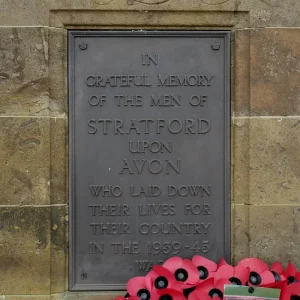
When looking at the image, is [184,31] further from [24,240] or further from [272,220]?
[24,240]

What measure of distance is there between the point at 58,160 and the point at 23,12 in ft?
4.12

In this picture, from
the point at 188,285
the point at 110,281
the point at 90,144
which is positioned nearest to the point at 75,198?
the point at 90,144

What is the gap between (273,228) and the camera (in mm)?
4207

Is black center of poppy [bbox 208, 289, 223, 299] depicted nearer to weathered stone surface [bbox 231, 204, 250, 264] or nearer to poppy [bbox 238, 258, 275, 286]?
poppy [bbox 238, 258, 275, 286]

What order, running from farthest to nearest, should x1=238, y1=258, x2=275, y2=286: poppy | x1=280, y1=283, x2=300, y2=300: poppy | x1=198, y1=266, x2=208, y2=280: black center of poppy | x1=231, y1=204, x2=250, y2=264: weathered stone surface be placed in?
x1=231, y1=204, x2=250, y2=264: weathered stone surface → x1=198, y1=266, x2=208, y2=280: black center of poppy → x1=238, y1=258, x2=275, y2=286: poppy → x1=280, y1=283, x2=300, y2=300: poppy

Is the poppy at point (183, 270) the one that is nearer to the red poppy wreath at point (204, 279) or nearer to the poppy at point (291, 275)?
the red poppy wreath at point (204, 279)

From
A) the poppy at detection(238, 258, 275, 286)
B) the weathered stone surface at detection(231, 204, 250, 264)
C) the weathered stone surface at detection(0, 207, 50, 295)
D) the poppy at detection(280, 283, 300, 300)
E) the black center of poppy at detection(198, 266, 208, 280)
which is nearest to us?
the poppy at detection(280, 283, 300, 300)

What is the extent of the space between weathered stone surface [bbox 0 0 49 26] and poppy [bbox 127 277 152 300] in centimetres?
224

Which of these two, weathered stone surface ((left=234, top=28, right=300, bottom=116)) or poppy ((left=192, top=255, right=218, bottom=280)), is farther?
weathered stone surface ((left=234, top=28, right=300, bottom=116))

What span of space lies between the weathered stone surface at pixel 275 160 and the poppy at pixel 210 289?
0.77m

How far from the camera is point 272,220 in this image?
4207 mm

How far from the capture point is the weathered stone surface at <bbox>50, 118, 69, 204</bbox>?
4.21 m

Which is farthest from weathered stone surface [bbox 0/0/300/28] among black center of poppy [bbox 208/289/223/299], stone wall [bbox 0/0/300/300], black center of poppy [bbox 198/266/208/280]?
black center of poppy [bbox 208/289/223/299]

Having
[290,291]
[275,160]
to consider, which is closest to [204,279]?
[290,291]
